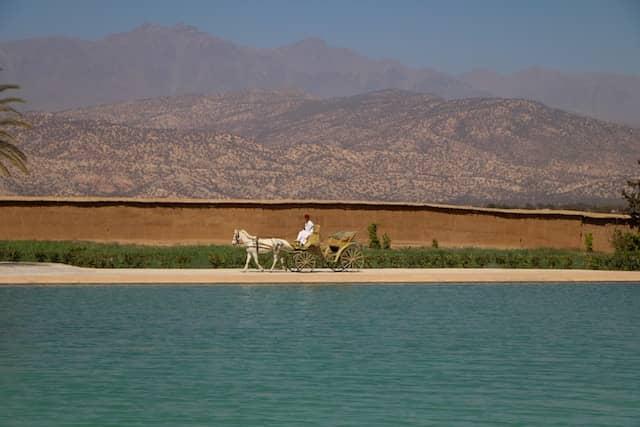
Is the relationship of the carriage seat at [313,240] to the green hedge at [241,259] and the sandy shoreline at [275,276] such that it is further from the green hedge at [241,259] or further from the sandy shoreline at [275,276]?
the green hedge at [241,259]

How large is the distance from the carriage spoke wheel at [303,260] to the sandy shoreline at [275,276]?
39cm

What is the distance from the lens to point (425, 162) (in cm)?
10075

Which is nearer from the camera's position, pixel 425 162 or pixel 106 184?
pixel 106 184

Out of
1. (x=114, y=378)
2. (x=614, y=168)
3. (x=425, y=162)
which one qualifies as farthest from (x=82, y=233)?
(x=614, y=168)

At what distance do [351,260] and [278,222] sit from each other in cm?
1237

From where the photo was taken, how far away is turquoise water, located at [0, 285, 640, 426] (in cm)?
1070

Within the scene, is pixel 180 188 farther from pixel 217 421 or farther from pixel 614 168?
pixel 217 421

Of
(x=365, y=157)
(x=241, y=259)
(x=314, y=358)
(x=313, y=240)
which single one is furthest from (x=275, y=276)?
(x=365, y=157)

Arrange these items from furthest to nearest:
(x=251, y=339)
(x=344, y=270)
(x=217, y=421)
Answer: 1. (x=344, y=270)
2. (x=251, y=339)
3. (x=217, y=421)

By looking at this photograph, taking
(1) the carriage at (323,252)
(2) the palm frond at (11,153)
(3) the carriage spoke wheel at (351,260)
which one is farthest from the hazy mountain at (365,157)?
(1) the carriage at (323,252)

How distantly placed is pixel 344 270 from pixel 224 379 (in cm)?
1388

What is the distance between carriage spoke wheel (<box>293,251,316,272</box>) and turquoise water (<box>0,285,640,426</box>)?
449cm

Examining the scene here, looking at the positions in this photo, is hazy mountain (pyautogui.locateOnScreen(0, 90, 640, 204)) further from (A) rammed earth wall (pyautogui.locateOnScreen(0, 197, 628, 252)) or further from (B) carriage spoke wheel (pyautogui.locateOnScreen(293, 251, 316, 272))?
(B) carriage spoke wheel (pyautogui.locateOnScreen(293, 251, 316, 272))

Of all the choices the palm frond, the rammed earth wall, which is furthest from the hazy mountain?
the palm frond
